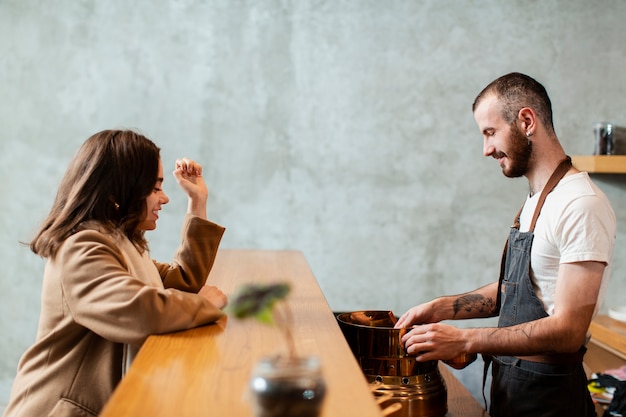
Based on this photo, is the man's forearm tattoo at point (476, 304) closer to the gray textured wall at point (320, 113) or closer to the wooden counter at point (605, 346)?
the wooden counter at point (605, 346)

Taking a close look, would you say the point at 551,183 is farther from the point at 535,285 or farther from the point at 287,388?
the point at 287,388

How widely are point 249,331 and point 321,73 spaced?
2.96 m

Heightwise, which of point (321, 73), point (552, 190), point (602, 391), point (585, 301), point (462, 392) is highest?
point (321, 73)

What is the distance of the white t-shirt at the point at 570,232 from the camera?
1.97 metres

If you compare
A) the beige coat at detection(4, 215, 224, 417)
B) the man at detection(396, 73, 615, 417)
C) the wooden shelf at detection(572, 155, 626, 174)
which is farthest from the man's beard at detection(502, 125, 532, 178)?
the wooden shelf at detection(572, 155, 626, 174)

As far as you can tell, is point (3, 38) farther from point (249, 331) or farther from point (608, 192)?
point (608, 192)

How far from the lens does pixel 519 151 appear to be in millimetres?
2285

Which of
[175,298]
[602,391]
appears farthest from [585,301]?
[602,391]

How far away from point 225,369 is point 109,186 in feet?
2.37

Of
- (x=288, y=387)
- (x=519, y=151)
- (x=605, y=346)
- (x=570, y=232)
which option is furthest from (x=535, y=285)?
(x=605, y=346)

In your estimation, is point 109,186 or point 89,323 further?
point 109,186

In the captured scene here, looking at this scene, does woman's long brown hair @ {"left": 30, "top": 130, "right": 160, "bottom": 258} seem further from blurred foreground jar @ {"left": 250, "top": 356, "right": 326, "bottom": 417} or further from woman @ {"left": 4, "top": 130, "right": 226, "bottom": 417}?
blurred foreground jar @ {"left": 250, "top": 356, "right": 326, "bottom": 417}

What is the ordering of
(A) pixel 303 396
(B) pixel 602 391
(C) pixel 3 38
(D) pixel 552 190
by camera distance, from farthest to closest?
1. (C) pixel 3 38
2. (B) pixel 602 391
3. (D) pixel 552 190
4. (A) pixel 303 396

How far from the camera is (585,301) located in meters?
1.94
